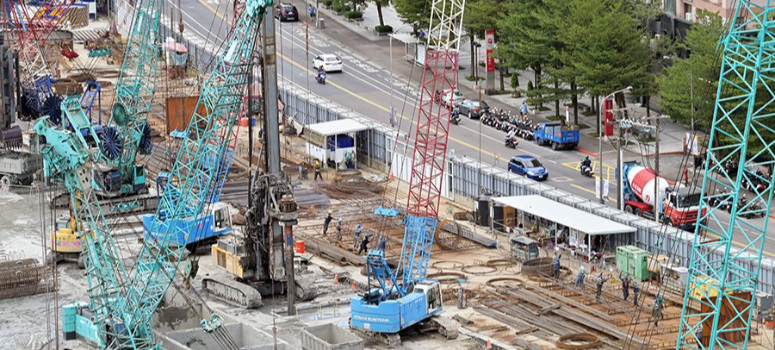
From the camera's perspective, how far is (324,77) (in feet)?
604

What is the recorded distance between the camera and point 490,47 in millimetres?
180000

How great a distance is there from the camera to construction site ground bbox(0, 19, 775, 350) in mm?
110188

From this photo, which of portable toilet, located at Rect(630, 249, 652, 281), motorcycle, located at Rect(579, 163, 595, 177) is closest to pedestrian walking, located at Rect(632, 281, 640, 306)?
portable toilet, located at Rect(630, 249, 652, 281)

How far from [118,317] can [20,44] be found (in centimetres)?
8491

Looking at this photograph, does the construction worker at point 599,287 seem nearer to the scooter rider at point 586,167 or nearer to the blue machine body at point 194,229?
the blue machine body at point 194,229

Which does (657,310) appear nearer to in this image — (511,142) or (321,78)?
(511,142)

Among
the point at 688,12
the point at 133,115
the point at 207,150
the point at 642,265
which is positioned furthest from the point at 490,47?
the point at 207,150

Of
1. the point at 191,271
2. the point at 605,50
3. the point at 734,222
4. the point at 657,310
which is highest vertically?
the point at 734,222

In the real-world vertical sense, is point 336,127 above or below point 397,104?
above

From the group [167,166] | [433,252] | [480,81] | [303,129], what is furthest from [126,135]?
[480,81]

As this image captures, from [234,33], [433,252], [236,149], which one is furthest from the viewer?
[236,149]

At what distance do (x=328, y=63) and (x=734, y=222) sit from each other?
339 feet

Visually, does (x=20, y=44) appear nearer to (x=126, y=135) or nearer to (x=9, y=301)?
(x=126, y=135)

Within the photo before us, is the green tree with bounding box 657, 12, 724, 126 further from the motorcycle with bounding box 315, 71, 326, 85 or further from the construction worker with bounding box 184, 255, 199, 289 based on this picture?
the construction worker with bounding box 184, 255, 199, 289
